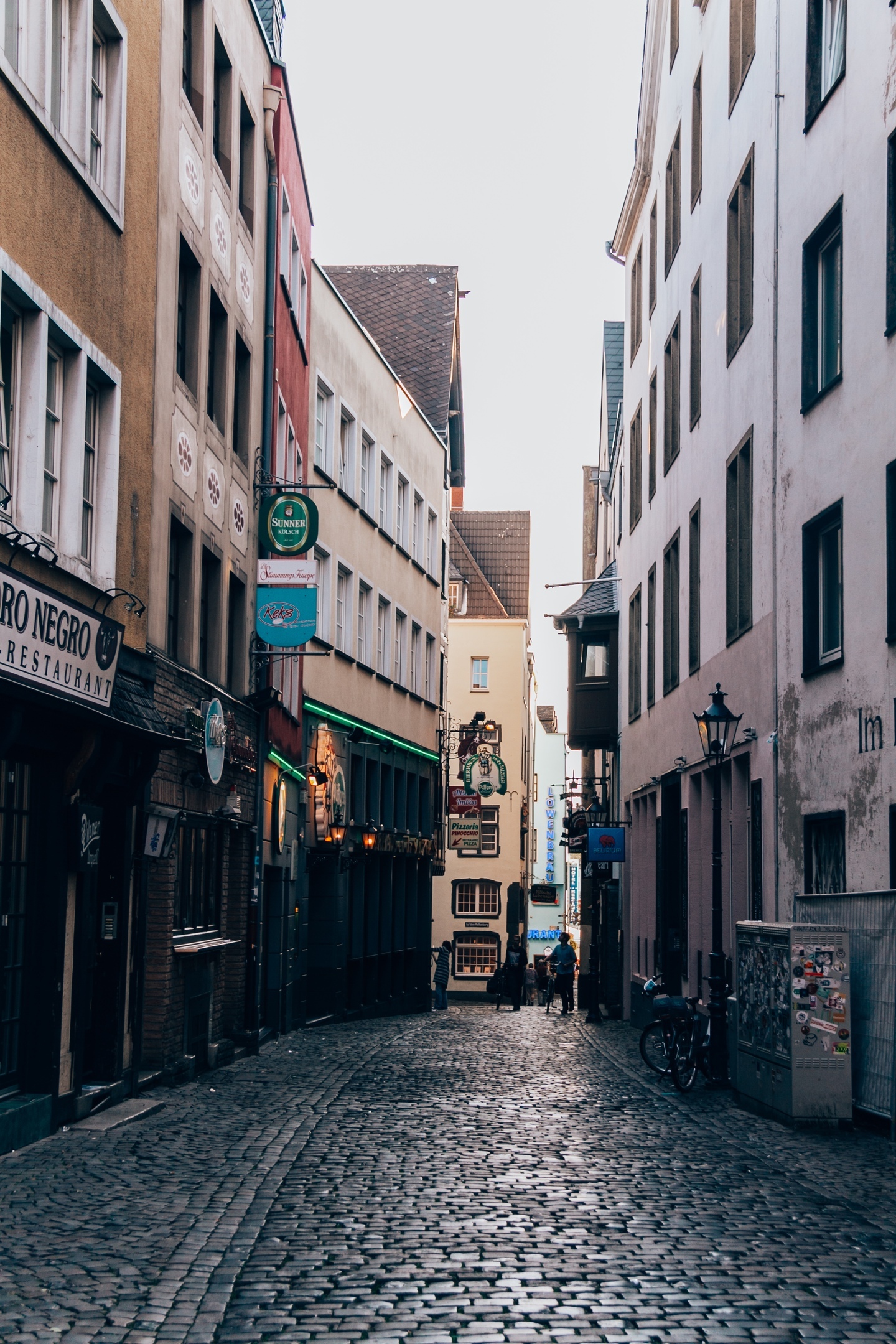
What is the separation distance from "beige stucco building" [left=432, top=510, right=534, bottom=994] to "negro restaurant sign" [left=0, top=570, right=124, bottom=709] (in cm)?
4966

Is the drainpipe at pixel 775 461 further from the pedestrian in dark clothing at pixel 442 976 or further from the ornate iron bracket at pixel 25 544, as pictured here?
the pedestrian in dark clothing at pixel 442 976

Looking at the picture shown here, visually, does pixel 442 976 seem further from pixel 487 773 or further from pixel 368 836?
pixel 487 773

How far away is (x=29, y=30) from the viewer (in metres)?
11.6

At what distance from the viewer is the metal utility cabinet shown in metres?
13.7

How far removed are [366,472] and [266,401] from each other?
43.0ft

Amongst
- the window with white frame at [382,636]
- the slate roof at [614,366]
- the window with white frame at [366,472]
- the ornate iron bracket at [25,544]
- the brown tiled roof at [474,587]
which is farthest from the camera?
the brown tiled roof at [474,587]

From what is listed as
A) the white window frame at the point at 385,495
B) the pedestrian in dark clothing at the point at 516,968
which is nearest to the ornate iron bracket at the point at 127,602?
the white window frame at the point at 385,495

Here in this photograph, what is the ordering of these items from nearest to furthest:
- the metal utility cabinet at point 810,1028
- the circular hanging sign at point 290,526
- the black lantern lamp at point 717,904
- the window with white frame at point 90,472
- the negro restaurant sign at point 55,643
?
the negro restaurant sign at point 55,643 → the metal utility cabinet at point 810,1028 → the window with white frame at point 90,472 → the black lantern lamp at point 717,904 → the circular hanging sign at point 290,526

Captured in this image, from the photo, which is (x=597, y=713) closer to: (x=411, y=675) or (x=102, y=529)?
(x=411, y=675)

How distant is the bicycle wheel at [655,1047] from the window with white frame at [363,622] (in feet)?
55.8

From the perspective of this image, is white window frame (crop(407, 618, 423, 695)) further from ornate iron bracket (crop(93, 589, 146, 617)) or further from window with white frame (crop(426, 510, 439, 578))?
ornate iron bracket (crop(93, 589, 146, 617))

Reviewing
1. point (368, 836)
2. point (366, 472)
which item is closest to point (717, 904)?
point (368, 836)

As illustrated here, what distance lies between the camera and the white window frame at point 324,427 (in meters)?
31.6

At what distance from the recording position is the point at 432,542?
45.1 m
